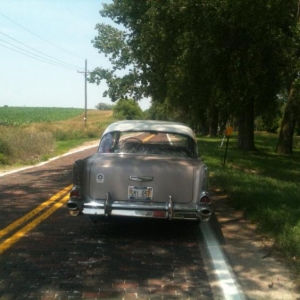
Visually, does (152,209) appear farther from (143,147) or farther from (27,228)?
(143,147)

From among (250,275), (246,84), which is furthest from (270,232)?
(246,84)

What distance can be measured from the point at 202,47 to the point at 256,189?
8.26 m

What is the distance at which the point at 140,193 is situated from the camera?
23.8 ft

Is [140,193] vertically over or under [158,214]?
over

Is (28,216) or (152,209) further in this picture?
(28,216)

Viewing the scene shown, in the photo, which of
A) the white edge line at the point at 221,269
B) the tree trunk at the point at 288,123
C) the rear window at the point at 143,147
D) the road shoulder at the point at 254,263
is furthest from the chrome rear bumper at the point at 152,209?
the tree trunk at the point at 288,123

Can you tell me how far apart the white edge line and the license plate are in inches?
42.3

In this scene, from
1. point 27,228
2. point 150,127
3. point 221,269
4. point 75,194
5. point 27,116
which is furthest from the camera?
point 27,116

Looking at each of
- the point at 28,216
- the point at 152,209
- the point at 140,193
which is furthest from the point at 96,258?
the point at 28,216

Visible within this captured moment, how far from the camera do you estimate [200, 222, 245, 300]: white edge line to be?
514 centimetres

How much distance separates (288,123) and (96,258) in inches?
864

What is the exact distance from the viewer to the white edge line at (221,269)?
514 centimetres

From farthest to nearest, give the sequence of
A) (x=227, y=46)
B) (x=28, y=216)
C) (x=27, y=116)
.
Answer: (x=27, y=116) → (x=227, y=46) → (x=28, y=216)

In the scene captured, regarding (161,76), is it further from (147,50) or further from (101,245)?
(101,245)
